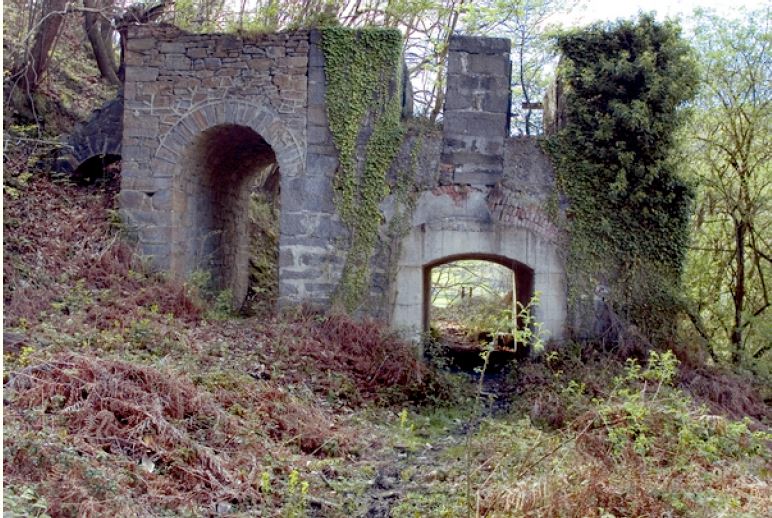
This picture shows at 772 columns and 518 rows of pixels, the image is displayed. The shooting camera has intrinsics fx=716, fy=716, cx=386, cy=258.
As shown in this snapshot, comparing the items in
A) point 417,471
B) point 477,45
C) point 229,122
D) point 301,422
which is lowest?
point 417,471

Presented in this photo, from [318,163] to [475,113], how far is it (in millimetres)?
2099

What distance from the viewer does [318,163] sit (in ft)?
30.2

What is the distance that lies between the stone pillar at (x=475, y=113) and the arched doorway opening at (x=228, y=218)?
276 cm

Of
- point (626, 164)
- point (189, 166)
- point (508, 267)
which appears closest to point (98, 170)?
point (189, 166)

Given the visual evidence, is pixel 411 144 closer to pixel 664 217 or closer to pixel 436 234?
pixel 436 234

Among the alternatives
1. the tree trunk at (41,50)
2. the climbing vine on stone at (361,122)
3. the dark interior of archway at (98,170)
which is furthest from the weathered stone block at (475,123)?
the tree trunk at (41,50)

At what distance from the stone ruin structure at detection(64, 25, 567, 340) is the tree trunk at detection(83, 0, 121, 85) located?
344cm

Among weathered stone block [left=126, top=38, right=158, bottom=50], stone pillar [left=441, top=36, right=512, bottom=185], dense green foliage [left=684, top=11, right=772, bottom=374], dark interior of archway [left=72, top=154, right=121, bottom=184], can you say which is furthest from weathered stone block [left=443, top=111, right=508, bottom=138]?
dark interior of archway [left=72, top=154, right=121, bottom=184]

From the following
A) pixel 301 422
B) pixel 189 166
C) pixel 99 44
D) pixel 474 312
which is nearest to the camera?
pixel 301 422

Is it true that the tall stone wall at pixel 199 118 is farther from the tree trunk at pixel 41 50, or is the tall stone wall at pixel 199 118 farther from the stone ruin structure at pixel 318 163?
the tree trunk at pixel 41 50

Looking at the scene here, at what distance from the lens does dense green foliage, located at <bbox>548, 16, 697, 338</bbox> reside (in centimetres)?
870

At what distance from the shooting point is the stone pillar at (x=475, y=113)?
905 centimetres

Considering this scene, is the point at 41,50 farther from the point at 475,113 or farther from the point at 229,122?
the point at 475,113

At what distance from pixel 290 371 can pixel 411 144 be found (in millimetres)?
3463
